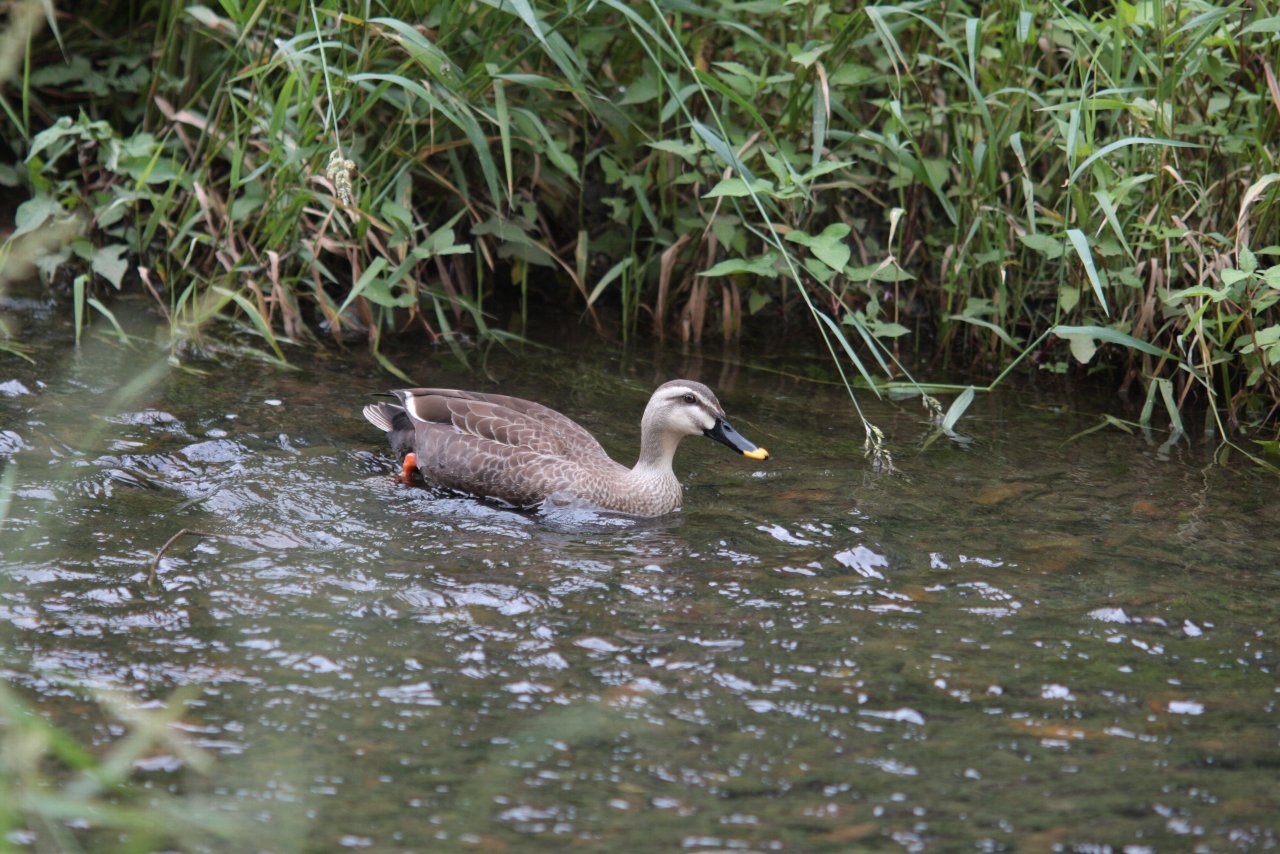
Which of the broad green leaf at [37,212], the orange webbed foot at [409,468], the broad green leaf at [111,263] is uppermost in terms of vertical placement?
the broad green leaf at [37,212]

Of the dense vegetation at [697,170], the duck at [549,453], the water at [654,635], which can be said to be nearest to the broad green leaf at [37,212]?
the dense vegetation at [697,170]

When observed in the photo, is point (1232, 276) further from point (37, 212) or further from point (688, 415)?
point (37, 212)

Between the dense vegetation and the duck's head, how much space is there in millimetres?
833

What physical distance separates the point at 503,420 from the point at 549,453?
0.30 m

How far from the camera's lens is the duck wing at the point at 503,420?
648cm

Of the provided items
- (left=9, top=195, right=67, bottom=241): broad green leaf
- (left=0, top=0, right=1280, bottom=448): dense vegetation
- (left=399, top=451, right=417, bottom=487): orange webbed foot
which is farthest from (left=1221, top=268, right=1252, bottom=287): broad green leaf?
(left=9, top=195, right=67, bottom=241): broad green leaf

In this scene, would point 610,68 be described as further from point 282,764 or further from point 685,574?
point 282,764

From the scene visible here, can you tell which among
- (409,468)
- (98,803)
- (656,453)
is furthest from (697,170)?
(98,803)

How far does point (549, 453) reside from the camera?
6422 millimetres

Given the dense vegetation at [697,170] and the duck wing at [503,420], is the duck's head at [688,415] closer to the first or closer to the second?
the duck wing at [503,420]

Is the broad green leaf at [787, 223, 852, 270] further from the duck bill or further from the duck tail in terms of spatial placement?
the duck tail

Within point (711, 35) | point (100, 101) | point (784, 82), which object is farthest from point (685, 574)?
point (100, 101)

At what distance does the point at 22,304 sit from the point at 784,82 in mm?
4389

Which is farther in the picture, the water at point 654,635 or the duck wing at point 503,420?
the duck wing at point 503,420
